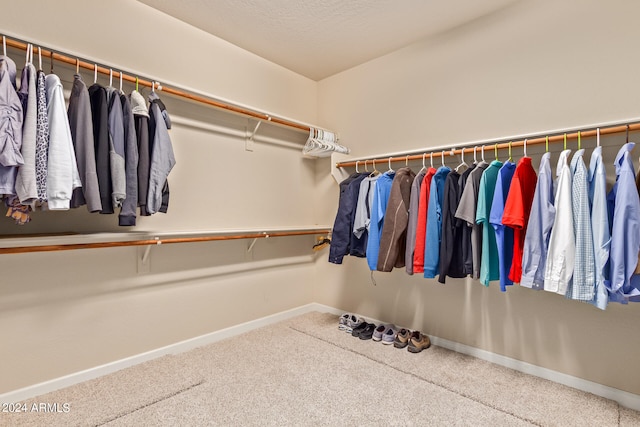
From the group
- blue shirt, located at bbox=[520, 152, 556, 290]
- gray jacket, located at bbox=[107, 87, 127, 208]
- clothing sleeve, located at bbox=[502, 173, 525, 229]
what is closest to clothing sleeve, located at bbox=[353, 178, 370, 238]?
clothing sleeve, located at bbox=[502, 173, 525, 229]

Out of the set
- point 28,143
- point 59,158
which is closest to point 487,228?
point 59,158

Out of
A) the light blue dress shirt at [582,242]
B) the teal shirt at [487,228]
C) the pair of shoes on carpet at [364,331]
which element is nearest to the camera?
the light blue dress shirt at [582,242]

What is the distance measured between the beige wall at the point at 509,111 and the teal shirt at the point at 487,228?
370 millimetres

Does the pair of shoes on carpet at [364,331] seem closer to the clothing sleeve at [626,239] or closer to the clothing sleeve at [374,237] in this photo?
the clothing sleeve at [374,237]

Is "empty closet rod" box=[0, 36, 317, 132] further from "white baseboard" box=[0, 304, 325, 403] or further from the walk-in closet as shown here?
"white baseboard" box=[0, 304, 325, 403]

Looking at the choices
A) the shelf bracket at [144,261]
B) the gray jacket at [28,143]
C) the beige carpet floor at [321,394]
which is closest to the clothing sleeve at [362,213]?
the beige carpet floor at [321,394]

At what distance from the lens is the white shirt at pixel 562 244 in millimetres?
1746

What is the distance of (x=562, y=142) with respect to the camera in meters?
2.06

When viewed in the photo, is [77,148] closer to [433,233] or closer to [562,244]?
[433,233]

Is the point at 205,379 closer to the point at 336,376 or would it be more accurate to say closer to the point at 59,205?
the point at 336,376

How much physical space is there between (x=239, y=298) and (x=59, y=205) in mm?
1589

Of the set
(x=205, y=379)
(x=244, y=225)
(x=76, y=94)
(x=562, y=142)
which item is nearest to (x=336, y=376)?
(x=205, y=379)

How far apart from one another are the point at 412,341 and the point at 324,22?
2.50 meters

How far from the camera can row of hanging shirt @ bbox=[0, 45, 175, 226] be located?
60.4 inches
